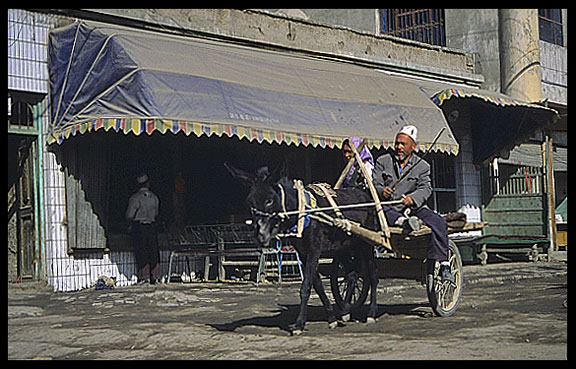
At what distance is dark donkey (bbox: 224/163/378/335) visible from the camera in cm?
709

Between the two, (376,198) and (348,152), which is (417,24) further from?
(376,198)

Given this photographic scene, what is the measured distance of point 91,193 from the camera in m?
12.9

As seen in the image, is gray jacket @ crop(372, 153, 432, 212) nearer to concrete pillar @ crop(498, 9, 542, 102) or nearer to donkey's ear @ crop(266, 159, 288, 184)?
donkey's ear @ crop(266, 159, 288, 184)

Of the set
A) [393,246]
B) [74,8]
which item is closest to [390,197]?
[393,246]

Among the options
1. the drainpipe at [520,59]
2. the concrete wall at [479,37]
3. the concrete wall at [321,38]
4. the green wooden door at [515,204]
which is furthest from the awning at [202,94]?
the concrete wall at [479,37]

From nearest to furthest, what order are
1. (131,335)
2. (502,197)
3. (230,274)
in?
(131,335) → (230,274) → (502,197)

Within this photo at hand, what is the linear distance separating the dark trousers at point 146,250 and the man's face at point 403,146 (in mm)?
6156

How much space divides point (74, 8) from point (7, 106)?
2074 mm

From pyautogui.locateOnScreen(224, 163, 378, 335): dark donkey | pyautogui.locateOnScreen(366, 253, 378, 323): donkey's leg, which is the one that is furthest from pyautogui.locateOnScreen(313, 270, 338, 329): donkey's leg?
pyautogui.locateOnScreen(366, 253, 378, 323): donkey's leg

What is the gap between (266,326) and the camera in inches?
314

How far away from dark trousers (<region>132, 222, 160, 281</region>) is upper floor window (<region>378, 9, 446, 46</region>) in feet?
40.6

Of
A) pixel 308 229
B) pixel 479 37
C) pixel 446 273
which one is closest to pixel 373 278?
pixel 446 273

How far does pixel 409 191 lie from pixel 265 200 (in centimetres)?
185
